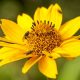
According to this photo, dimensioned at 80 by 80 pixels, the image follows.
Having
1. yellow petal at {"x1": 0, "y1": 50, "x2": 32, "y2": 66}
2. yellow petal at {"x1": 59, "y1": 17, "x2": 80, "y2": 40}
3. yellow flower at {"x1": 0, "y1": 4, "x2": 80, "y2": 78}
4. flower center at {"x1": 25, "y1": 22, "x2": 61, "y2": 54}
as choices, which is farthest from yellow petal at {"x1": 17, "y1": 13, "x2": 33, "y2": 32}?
yellow petal at {"x1": 0, "y1": 50, "x2": 32, "y2": 66}

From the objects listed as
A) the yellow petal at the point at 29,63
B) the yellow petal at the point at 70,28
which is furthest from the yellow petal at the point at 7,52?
the yellow petal at the point at 70,28

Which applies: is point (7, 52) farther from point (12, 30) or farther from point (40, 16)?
point (40, 16)

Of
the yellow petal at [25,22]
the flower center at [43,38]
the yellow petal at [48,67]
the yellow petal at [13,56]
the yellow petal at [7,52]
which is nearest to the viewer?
the yellow petal at [48,67]

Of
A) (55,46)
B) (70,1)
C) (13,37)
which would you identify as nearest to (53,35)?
(55,46)

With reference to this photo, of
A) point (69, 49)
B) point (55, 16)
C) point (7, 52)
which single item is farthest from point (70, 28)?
point (7, 52)

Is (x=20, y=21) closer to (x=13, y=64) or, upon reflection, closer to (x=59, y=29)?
(x=59, y=29)

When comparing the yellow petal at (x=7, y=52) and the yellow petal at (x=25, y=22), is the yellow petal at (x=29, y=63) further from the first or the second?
the yellow petal at (x=25, y=22)
